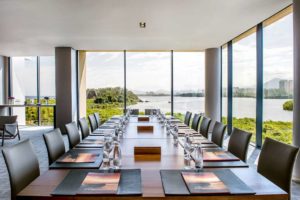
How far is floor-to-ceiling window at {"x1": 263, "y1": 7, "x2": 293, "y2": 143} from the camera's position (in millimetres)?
4559

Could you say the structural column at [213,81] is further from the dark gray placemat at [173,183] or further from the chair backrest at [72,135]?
the dark gray placemat at [173,183]

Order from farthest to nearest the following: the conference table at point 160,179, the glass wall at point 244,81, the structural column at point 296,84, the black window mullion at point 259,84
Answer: the glass wall at point 244,81, the black window mullion at point 259,84, the structural column at point 296,84, the conference table at point 160,179

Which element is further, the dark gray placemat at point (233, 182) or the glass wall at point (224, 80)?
the glass wall at point (224, 80)

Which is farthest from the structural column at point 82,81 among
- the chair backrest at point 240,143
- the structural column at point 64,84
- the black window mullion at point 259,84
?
the chair backrest at point 240,143

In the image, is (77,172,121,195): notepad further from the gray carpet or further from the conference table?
the gray carpet

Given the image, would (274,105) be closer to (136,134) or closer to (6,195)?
(136,134)

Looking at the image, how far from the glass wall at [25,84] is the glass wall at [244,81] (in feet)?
22.8

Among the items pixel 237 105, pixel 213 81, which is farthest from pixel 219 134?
pixel 213 81

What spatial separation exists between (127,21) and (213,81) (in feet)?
12.7

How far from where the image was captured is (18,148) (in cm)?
189

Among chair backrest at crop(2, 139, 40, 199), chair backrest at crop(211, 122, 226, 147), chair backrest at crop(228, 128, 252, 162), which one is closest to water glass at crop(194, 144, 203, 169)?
chair backrest at crop(228, 128, 252, 162)

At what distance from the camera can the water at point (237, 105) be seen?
4848 millimetres

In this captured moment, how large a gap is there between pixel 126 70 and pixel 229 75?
10.4 ft

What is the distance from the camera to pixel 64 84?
24.8 ft
